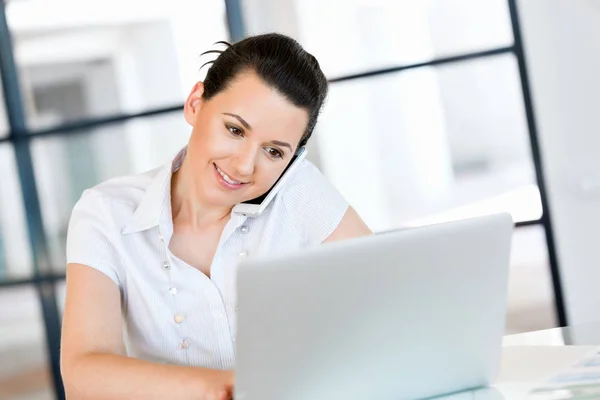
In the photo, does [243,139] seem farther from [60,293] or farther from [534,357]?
[60,293]

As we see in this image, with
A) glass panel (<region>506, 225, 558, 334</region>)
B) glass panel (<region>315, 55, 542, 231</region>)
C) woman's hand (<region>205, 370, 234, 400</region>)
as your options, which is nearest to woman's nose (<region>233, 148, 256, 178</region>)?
woman's hand (<region>205, 370, 234, 400</region>)

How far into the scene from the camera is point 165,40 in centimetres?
435

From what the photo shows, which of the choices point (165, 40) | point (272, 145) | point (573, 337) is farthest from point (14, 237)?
point (573, 337)

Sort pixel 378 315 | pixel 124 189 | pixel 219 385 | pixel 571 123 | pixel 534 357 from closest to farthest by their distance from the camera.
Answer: pixel 378 315 → pixel 219 385 → pixel 534 357 → pixel 124 189 → pixel 571 123

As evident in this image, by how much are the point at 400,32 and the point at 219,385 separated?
295cm

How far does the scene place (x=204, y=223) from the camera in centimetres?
228

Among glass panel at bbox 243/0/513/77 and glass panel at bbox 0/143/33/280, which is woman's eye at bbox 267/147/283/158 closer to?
glass panel at bbox 243/0/513/77

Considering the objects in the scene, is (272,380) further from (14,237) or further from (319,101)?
(14,237)

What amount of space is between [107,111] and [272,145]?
96.0 inches

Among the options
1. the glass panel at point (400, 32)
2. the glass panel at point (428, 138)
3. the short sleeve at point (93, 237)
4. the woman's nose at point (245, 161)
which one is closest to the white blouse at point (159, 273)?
the short sleeve at point (93, 237)

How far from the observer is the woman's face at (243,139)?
Answer: 6.71ft

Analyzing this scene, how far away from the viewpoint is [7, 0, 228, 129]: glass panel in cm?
433

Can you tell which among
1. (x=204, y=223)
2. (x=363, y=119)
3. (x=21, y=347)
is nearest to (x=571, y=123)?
(x=363, y=119)

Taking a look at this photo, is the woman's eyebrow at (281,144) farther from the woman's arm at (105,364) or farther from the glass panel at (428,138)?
the glass panel at (428,138)
